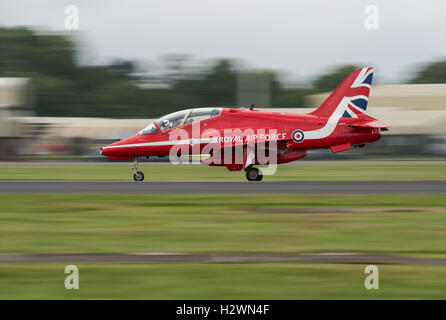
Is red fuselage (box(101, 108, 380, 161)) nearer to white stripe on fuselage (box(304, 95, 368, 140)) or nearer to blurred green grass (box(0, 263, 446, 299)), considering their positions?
white stripe on fuselage (box(304, 95, 368, 140))

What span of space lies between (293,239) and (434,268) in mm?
3020

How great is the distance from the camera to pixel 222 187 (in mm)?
22359

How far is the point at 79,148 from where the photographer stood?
60062 millimetres

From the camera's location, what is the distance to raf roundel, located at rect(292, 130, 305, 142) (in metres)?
25.5

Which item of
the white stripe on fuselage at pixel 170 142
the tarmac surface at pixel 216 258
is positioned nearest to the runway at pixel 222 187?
the white stripe on fuselage at pixel 170 142

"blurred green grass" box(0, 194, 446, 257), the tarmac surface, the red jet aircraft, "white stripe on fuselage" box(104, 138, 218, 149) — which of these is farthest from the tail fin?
the tarmac surface

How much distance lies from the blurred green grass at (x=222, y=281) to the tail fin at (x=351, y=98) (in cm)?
1674

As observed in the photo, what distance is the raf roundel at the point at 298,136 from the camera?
25.5 meters

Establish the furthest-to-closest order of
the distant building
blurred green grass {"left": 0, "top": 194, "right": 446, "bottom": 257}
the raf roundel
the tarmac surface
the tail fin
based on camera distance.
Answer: the distant building → the tail fin → the raf roundel → blurred green grass {"left": 0, "top": 194, "right": 446, "bottom": 257} → the tarmac surface

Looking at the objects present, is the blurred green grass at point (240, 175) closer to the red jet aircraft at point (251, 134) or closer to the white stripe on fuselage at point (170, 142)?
the red jet aircraft at point (251, 134)

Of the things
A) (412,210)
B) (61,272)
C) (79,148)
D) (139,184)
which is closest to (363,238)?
(412,210)

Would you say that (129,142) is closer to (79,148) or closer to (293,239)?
(293,239)

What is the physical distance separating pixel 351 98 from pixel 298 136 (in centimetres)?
270

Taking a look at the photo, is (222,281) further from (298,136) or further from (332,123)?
(332,123)
